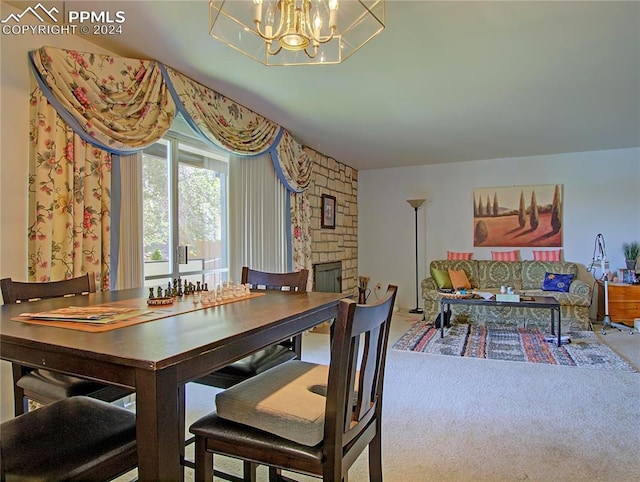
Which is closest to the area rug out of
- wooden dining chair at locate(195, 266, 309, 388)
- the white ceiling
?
wooden dining chair at locate(195, 266, 309, 388)

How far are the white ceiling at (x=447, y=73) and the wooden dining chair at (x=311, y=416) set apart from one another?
170 centimetres

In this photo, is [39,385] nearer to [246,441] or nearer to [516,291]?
[246,441]

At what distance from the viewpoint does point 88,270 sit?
2229mm

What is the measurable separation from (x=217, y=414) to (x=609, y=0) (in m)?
2.56

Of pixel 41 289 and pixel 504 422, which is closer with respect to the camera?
pixel 41 289

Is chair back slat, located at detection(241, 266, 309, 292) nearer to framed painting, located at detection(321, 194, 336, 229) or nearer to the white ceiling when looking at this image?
the white ceiling

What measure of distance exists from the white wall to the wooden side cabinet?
54 cm

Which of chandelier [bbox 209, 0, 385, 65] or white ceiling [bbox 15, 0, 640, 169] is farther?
white ceiling [bbox 15, 0, 640, 169]

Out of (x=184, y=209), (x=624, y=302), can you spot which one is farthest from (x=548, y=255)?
(x=184, y=209)

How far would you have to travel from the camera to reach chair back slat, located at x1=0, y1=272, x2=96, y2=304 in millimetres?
1542

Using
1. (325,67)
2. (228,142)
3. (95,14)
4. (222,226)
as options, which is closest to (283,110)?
(228,142)

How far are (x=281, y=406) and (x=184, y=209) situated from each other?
8.06 feet

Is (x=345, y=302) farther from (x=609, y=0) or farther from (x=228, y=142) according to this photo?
(x=228, y=142)

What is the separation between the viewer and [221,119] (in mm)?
3146
